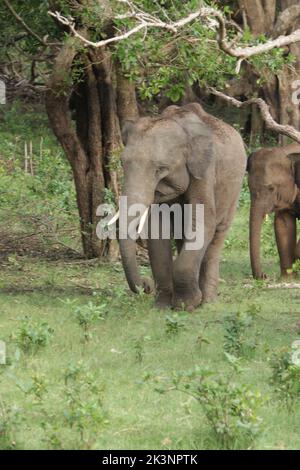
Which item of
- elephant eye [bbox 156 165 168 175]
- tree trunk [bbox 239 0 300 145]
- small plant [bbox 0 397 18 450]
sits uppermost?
elephant eye [bbox 156 165 168 175]

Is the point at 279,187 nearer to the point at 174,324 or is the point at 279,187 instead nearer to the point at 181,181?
the point at 181,181

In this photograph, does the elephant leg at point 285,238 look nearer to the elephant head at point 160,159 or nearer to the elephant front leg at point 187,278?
the elephant front leg at point 187,278

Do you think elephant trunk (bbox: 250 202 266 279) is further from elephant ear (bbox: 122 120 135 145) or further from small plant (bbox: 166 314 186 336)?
small plant (bbox: 166 314 186 336)

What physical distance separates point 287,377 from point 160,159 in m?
3.68

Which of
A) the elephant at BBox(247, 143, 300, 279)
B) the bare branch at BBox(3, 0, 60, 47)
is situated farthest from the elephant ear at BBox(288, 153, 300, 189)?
the bare branch at BBox(3, 0, 60, 47)

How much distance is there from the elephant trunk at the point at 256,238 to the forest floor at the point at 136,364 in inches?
7.3

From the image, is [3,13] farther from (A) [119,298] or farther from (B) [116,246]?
(A) [119,298]

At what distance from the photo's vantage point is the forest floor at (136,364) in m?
7.19

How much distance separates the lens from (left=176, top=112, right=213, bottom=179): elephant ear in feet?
38.4

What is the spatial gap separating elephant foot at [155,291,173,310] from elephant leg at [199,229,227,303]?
1.56 feet

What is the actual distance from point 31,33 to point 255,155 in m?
2.95

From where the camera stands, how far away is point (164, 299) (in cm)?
1208

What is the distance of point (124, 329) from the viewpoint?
34.9 feet

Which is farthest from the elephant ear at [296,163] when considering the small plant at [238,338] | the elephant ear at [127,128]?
the small plant at [238,338]
